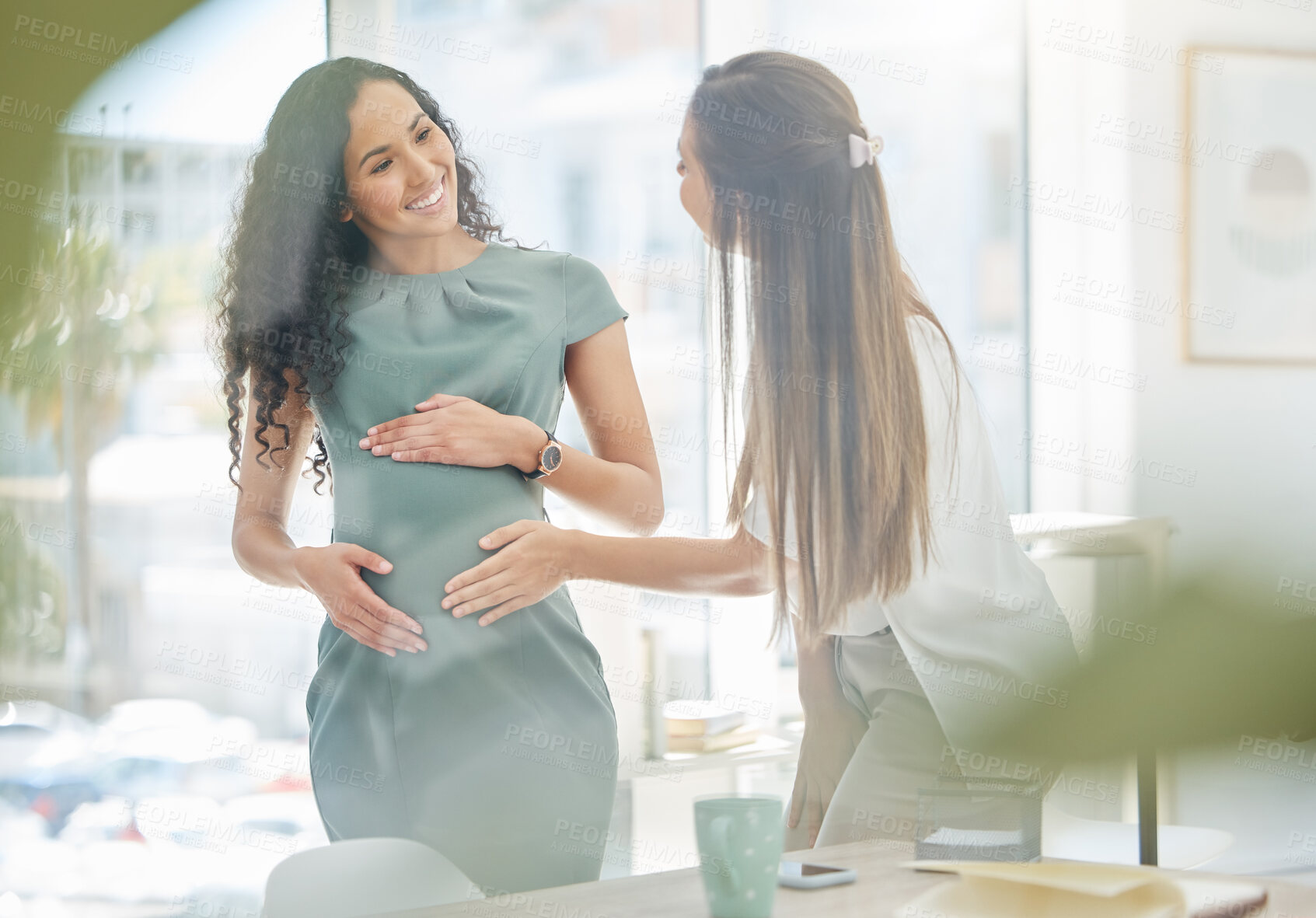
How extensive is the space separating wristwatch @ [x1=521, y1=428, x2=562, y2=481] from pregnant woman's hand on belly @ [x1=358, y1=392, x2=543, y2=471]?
0.02m

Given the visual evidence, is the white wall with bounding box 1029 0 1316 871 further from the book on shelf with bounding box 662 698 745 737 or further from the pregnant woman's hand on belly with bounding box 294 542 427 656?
the pregnant woman's hand on belly with bounding box 294 542 427 656

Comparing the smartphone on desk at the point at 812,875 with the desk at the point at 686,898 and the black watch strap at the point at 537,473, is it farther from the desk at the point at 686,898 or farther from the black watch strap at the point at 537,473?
the black watch strap at the point at 537,473

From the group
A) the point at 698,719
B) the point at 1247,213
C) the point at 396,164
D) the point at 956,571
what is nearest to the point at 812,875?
the point at 956,571

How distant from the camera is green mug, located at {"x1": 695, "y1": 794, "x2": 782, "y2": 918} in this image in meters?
0.52

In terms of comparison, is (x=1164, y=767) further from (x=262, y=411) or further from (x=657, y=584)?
(x=262, y=411)

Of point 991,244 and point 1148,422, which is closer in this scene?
point 1148,422

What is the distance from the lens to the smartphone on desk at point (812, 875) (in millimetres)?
583

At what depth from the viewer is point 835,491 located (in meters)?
0.40

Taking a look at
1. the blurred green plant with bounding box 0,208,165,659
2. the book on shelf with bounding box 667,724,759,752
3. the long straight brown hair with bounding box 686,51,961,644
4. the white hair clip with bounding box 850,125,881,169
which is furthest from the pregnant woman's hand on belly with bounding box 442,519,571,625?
the book on shelf with bounding box 667,724,759,752

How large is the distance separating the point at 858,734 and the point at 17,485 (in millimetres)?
1327

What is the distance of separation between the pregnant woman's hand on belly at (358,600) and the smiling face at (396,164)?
12.0 inches

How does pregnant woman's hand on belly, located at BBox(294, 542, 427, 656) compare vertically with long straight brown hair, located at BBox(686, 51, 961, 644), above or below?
below

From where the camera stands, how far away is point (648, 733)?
190 cm

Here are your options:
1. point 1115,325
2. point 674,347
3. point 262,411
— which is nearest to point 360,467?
point 262,411
